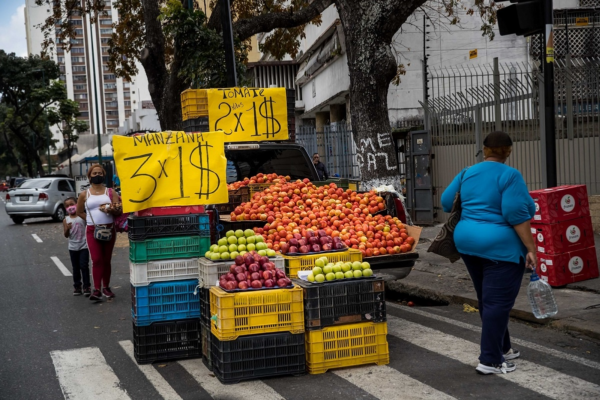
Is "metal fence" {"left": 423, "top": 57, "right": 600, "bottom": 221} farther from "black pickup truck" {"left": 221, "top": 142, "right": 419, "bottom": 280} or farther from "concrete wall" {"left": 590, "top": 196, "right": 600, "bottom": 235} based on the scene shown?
"black pickup truck" {"left": 221, "top": 142, "right": 419, "bottom": 280}

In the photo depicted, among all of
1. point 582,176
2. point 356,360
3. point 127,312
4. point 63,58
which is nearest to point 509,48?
point 582,176

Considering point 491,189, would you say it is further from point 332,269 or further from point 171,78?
point 171,78

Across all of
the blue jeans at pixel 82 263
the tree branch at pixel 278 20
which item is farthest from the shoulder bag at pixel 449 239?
the tree branch at pixel 278 20

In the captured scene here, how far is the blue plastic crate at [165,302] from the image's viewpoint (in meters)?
6.50

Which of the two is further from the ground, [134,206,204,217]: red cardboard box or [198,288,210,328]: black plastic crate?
[134,206,204,217]: red cardboard box

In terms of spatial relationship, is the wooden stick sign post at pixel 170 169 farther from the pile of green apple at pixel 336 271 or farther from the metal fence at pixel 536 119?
the metal fence at pixel 536 119

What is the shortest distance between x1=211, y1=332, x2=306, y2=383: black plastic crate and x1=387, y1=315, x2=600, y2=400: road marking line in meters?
1.40

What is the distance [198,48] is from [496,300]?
1152cm

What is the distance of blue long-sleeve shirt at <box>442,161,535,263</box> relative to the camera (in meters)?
5.38

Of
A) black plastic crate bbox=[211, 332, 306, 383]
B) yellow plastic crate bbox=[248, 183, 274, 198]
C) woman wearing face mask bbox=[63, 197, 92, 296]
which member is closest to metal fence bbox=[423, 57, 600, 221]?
yellow plastic crate bbox=[248, 183, 274, 198]

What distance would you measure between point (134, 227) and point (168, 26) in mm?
9843

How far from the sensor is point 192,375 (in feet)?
20.1

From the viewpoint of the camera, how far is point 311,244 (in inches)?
270

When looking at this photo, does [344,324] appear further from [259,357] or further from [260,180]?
[260,180]
